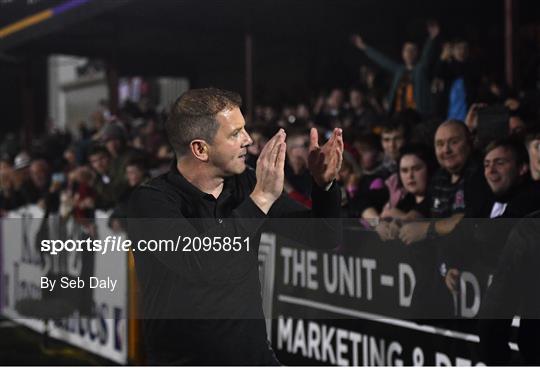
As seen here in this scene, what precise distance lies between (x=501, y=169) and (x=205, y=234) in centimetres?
225

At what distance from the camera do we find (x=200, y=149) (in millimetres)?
2766

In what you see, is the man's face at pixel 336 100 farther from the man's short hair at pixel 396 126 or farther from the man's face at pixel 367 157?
the man's short hair at pixel 396 126

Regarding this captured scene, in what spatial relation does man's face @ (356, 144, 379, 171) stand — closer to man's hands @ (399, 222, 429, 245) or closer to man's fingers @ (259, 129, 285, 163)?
man's hands @ (399, 222, 429, 245)

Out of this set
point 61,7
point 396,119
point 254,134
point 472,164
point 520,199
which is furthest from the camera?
point 61,7

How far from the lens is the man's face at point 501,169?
4336 millimetres

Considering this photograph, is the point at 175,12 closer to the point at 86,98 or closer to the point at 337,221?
the point at 337,221

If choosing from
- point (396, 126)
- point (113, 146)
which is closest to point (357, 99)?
point (113, 146)

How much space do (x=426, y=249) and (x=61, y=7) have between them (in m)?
8.45

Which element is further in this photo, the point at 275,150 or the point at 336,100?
the point at 336,100

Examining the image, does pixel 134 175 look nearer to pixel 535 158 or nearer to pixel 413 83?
pixel 413 83

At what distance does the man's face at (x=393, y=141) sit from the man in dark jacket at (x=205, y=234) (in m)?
3.16

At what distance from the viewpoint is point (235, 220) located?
2553 mm

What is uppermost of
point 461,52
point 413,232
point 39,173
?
point 461,52

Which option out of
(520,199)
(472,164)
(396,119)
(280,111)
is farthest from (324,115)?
(520,199)
